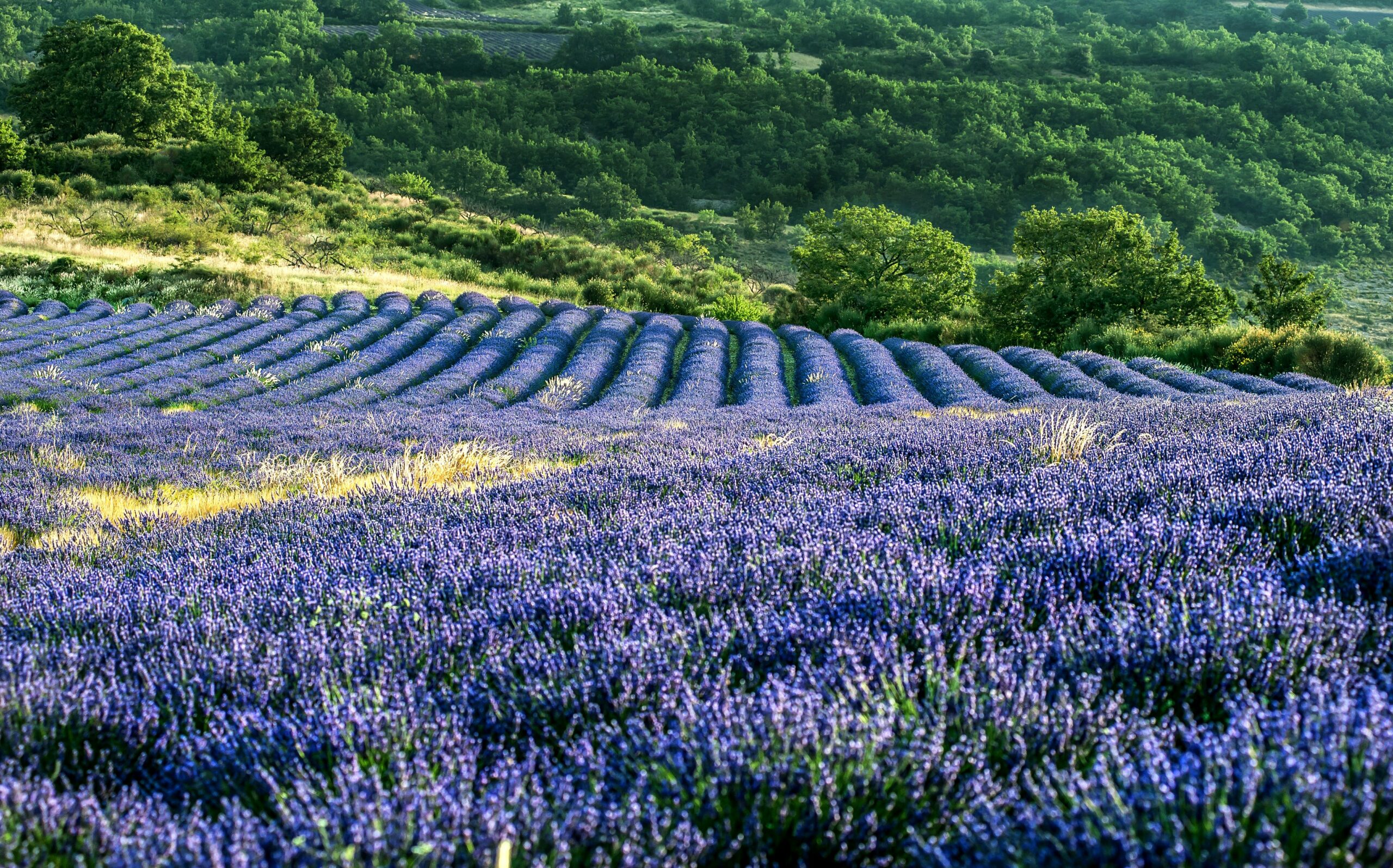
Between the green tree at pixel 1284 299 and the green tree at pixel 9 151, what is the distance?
5672 cm

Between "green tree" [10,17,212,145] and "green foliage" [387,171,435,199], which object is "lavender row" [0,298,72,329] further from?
"green foliage" [387,171,435,199]

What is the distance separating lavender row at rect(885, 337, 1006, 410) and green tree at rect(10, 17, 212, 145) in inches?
1805

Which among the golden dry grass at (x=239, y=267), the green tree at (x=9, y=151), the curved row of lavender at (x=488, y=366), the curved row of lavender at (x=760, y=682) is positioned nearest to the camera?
the curved row of lavender at (x=760, y=682)

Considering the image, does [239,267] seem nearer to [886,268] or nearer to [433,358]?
[433,358]

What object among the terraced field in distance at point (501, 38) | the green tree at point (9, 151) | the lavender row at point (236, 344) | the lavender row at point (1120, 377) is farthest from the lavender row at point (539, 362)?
the terraced field in distance at point (501, 38)

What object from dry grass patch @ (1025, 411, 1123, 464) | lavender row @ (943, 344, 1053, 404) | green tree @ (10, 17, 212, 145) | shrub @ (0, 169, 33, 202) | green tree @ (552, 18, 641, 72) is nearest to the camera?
dry grass patch @ (1025, 411, 1123, 464)

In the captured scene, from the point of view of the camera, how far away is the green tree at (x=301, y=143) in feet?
162

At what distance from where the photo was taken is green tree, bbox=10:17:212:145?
4750cm

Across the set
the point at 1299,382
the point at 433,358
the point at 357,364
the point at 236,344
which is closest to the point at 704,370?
the point at 433,358

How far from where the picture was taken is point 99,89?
47.8 meters

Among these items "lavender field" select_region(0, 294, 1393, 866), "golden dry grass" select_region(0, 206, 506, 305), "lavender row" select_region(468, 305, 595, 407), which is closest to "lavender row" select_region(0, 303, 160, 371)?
"golden dry grass" select_region(0, 206, 506, 305)

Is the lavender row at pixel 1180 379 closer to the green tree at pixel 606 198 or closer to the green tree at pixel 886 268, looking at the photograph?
the green tree at pixel 886 268

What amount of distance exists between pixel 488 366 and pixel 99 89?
4521cm

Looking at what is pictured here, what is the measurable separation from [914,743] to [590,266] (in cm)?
4069
